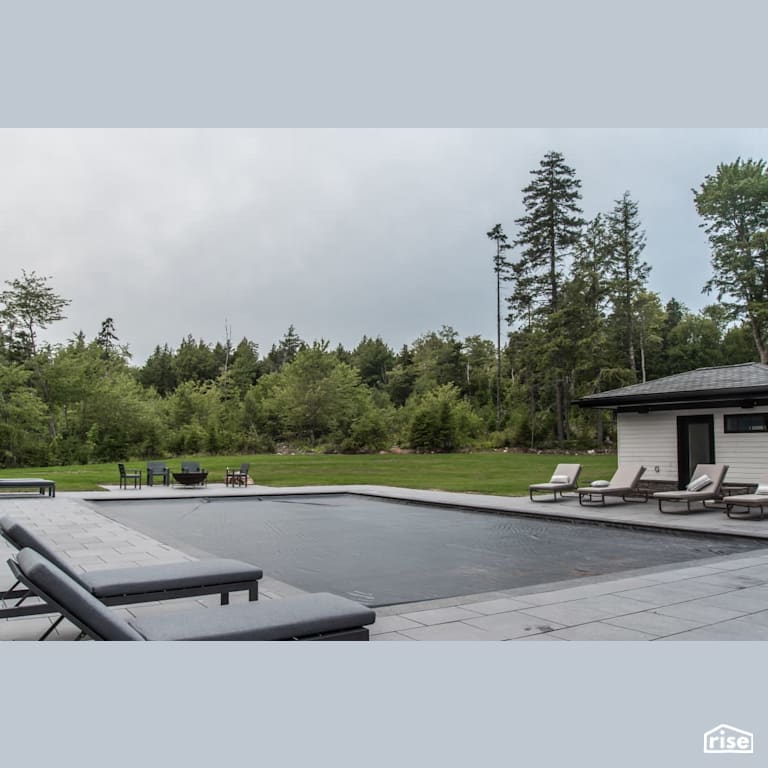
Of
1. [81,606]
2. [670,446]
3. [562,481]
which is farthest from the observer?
[562,481]

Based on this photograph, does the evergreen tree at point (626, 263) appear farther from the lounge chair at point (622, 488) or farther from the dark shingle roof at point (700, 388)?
the lounge chair at point (622, 488)

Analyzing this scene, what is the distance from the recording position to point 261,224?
3556 centimetres

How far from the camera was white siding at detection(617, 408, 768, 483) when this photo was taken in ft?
44.5

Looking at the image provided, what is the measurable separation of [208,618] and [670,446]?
13.3 meters

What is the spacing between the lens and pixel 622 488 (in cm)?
1409

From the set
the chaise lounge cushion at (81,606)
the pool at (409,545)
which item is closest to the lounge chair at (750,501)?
the pool at (409,545)

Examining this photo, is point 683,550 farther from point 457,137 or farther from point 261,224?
point 261,224

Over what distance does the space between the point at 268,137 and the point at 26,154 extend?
7311 mm

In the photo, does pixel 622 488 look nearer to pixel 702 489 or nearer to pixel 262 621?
pixel 702 489

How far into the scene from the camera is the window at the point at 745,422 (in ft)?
44.4

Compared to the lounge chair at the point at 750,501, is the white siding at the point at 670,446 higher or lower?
higher

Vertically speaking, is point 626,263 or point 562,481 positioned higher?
point 626,263

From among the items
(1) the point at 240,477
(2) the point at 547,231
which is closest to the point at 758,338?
(2) the point at 547,231

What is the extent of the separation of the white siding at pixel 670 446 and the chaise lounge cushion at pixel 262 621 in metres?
11.9
